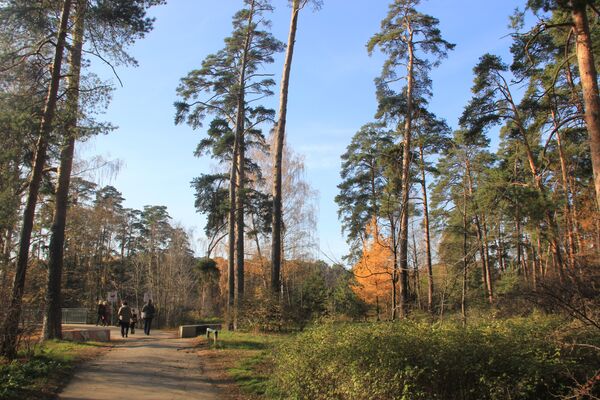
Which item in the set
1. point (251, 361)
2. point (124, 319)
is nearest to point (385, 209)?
point (251, 361)

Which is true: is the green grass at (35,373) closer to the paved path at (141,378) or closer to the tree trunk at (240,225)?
the paved path at (141,378)

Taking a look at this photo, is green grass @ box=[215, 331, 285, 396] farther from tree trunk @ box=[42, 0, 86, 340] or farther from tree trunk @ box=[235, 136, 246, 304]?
tree trunk @ box=[235, 136, 246, 304]

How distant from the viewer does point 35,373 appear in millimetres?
8758

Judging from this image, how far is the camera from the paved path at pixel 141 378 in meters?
7.92

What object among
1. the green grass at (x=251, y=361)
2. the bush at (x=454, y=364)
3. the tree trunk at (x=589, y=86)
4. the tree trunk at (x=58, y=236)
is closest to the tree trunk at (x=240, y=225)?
the green grass at (x=251, y=361)

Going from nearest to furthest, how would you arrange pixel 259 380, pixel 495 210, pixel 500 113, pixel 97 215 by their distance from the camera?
pixel 259 380, pixel 495 210, pixel 500 113, pixel 97 215

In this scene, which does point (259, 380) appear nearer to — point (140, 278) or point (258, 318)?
point (258, 318)

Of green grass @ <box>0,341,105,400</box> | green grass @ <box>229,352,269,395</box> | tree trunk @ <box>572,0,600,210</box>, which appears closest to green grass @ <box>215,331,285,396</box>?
green grass @ <box>229,352,269,395</box>

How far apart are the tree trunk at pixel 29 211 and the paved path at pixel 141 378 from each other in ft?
5.15

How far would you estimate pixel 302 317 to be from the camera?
1780cm

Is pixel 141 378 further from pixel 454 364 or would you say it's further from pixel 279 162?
pixel 279 162

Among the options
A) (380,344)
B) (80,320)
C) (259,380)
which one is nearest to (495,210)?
(259,380)

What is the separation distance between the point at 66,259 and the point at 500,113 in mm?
37366

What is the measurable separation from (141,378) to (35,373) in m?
1.88
